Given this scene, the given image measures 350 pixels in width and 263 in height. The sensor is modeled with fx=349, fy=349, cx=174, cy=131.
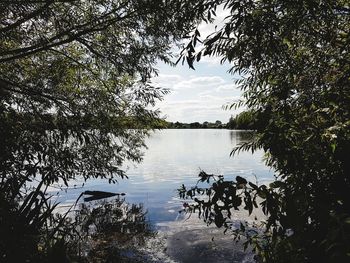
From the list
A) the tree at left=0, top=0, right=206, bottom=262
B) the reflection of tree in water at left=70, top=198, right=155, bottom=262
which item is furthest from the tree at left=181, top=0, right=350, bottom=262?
the reflection of tree in water at left=70, top=198, right=155, bottom=262

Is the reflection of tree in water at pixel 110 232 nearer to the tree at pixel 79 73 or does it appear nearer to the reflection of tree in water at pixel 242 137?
the tree at pixel 79 73

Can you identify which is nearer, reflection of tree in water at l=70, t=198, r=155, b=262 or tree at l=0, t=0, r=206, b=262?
tree at l=0, t=0, r=206, b=262

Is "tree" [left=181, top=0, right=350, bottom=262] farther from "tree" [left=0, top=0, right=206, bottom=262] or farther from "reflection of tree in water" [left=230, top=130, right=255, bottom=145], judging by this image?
"tree" [left=0, top=0, right=206, bottom=262]

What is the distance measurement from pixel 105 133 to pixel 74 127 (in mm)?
1386

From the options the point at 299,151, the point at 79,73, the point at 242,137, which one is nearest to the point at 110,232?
→ the point at 79,73

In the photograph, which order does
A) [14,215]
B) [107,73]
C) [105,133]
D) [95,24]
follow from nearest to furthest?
[14,215], [95,24], [105,133], [107,73]

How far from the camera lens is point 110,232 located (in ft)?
42.7

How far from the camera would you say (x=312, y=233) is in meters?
2.76

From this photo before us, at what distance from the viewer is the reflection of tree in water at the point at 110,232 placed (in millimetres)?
10211

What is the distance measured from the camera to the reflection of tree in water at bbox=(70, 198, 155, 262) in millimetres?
10211

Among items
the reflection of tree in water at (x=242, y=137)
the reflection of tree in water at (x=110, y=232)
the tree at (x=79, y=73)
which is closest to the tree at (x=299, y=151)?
the reflection of tree in water at (x=242, y=137)

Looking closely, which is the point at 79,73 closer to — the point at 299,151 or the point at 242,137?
the point at 299,151

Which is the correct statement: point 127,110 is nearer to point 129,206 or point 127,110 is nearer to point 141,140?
point 141,140

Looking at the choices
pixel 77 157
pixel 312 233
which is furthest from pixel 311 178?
pixel 77 157
